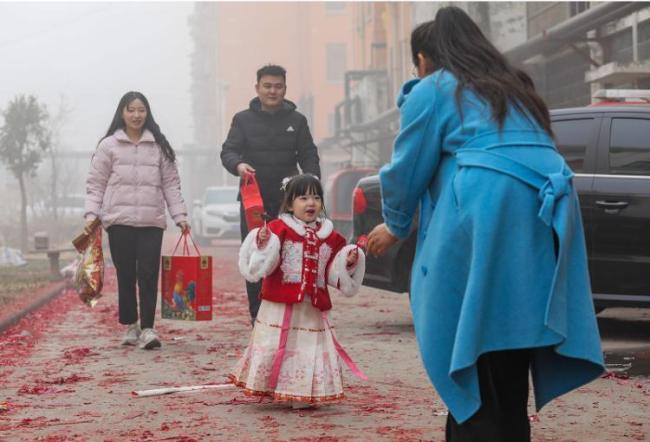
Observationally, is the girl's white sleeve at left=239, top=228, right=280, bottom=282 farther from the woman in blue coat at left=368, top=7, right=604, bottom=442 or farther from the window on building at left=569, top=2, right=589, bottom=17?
the window on building at left=569, top=2, right=589, bottom=17

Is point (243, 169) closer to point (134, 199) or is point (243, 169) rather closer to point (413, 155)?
point (134, 199)

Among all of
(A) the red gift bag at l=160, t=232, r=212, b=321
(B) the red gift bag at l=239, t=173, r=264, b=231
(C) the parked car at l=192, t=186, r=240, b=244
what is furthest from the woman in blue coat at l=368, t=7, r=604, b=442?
(C) the parked car at l=192, t=186, r=240, b=244

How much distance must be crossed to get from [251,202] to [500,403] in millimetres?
4544

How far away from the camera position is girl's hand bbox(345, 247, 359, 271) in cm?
682

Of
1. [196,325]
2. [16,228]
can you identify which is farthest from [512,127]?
[16,228]

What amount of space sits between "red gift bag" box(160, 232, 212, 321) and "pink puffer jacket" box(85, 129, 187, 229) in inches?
13.8

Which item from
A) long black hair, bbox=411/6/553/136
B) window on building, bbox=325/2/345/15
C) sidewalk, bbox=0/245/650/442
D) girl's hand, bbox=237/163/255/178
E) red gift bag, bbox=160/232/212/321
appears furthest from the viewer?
window on building, bbox=325/2/345/15

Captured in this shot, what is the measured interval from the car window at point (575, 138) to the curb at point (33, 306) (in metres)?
4.98

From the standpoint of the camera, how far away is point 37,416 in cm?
695

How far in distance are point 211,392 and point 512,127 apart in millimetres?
3891

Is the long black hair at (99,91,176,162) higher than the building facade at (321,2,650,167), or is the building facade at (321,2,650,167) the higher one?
the building facade at (321,2,650,167)

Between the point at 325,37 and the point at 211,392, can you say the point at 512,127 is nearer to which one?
the point at 211,392

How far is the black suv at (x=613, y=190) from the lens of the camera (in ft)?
31.8

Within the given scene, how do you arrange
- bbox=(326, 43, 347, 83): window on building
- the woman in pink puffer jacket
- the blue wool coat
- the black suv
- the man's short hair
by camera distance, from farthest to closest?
bbox=(326, 43, 347, 83): window on building
the woman in pink puffer jacket
the man's short hair
the black suv
the blue wool coat
